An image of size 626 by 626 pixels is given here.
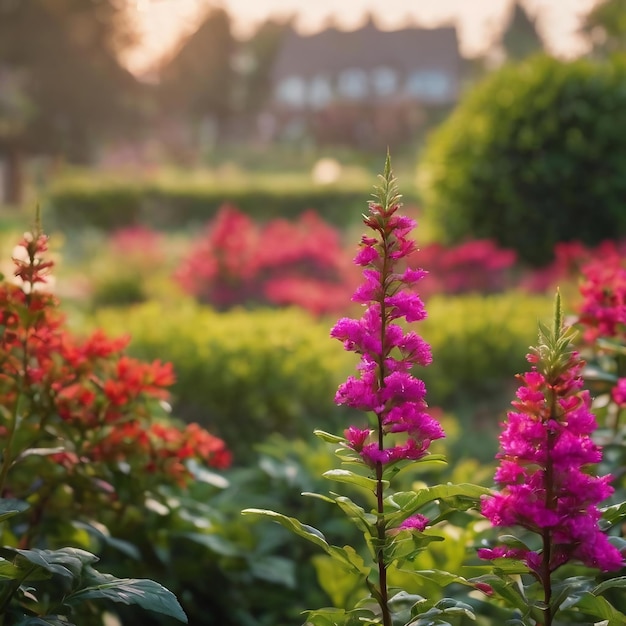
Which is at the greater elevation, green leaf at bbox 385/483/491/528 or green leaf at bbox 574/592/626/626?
green leaf at bbox 385/483/491/528

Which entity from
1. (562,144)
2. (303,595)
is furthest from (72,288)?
(303,595)

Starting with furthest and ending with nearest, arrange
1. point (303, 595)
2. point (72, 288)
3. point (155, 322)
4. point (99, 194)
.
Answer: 1. point (99, 194)
2. point (72, 288)
3. point (155, 322)
4. point (303, 595)

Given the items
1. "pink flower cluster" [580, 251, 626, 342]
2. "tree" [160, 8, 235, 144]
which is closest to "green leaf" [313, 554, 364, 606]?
"pink flower cluster" [580, 251, 626, 342]

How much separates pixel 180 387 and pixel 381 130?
41566 mm

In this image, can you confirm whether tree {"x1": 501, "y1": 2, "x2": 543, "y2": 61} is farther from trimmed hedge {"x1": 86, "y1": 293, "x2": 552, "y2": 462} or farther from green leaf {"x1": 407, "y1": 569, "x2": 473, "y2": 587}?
green leaf {"x1": 407, "y1": 569, "x2": 473, "y2": 587}

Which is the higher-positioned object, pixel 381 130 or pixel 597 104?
pixel 381 130

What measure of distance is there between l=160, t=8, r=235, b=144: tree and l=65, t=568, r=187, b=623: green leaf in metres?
48.5

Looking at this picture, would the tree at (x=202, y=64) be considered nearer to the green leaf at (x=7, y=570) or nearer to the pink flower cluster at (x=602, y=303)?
the pink flower cluster at (x=602, y=303)

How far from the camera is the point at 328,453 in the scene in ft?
12.3


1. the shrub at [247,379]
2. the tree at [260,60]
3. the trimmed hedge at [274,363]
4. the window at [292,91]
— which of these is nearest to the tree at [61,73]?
the tree at [260,60]

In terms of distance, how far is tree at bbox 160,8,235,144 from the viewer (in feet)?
161

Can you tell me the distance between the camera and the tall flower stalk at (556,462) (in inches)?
60.3

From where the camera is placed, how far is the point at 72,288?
436 inches

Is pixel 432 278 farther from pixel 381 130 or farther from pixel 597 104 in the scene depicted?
pixel 381 130
